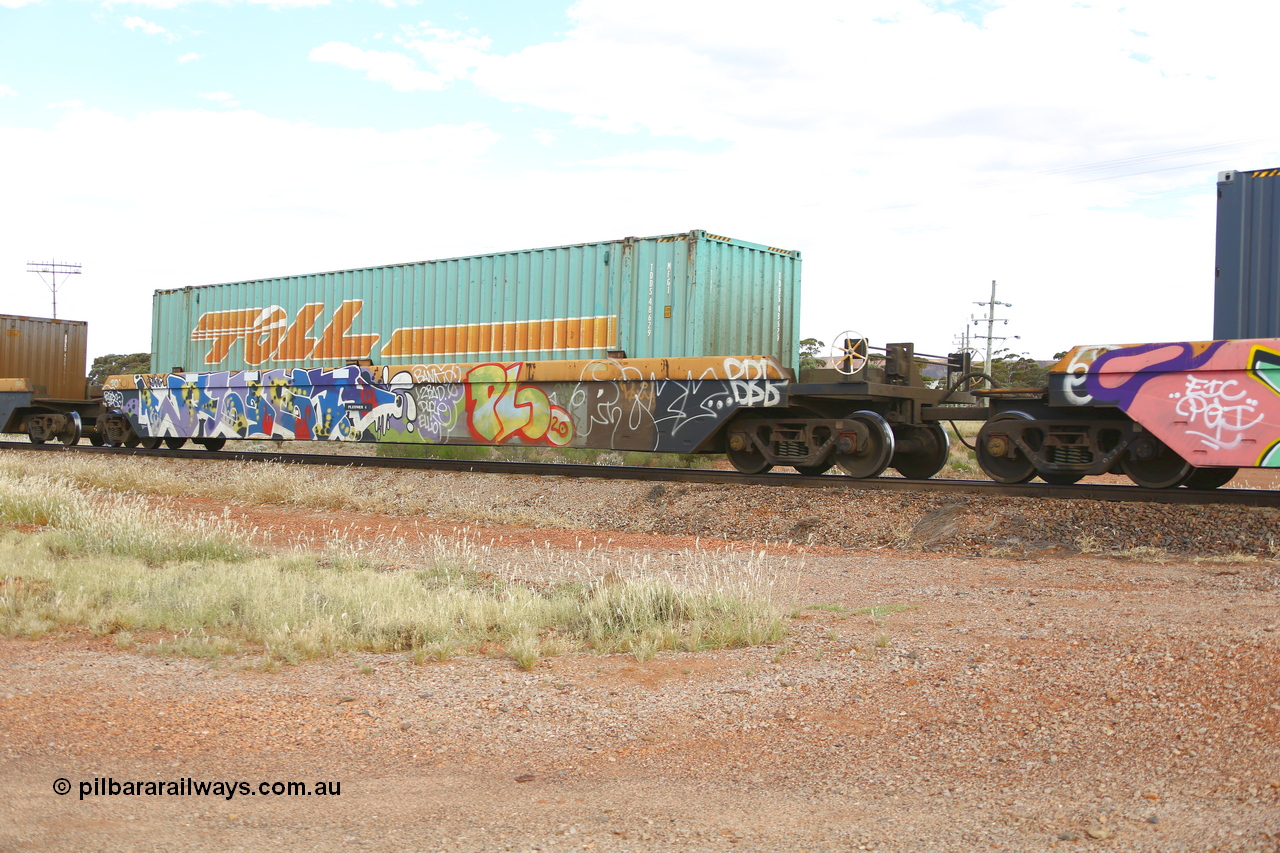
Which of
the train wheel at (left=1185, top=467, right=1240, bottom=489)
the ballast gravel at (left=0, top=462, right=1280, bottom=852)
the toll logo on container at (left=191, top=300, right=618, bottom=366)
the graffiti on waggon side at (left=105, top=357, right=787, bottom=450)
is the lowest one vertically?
the ballast gravel at (left=0, top=462, right=1280, bottom=852)

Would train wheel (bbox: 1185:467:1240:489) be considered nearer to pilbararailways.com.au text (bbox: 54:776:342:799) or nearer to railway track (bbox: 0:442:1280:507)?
railway track (bbox: 0:442:1280:507)

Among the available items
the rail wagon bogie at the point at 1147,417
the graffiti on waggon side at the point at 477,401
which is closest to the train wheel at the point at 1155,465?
the rail wagon bogie at the point at 1147,417

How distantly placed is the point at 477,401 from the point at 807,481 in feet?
18.5

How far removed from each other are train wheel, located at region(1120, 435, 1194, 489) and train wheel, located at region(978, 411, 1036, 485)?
1.03 metres

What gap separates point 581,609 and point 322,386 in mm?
12011

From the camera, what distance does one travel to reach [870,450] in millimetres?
11828

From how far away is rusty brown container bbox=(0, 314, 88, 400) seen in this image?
23312mm

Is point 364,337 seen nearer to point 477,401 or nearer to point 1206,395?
point 477,401

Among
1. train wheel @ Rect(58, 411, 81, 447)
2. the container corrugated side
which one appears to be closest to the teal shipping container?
the container corrugated side

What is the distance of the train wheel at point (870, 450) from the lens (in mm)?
11719

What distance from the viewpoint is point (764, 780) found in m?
3.80

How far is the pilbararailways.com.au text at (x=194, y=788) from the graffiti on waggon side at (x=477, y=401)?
353 inches

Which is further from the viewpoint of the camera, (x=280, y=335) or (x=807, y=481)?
(x=280, y=335)

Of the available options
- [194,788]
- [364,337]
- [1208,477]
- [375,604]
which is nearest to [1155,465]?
[1208,477]
